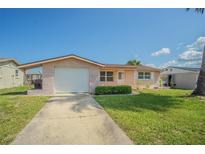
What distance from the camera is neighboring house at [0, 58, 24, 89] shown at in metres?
19.8

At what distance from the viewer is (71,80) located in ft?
44.0

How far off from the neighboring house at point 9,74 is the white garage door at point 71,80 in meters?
11.1

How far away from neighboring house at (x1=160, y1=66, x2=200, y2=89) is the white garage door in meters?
15.7

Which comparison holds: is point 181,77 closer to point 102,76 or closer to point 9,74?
point 102,76

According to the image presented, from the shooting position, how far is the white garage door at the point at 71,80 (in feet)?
43.1

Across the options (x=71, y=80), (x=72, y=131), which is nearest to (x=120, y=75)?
(x=71, y=80)

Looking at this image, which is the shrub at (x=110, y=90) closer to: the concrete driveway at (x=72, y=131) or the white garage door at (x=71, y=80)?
the white garage door at (x=71, y=80)

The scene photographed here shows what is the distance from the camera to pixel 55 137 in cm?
407

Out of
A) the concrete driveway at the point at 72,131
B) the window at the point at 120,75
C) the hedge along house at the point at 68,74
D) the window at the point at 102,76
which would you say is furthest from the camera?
the window at the point at 120,75

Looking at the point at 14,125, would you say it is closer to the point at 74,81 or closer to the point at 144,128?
the point at 144,128

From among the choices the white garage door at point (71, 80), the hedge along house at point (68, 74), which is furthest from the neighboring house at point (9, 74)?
the white garage door at point (71, 80)

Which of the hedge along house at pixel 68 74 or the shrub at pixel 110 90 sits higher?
the hedge along house at pixel 68 74
